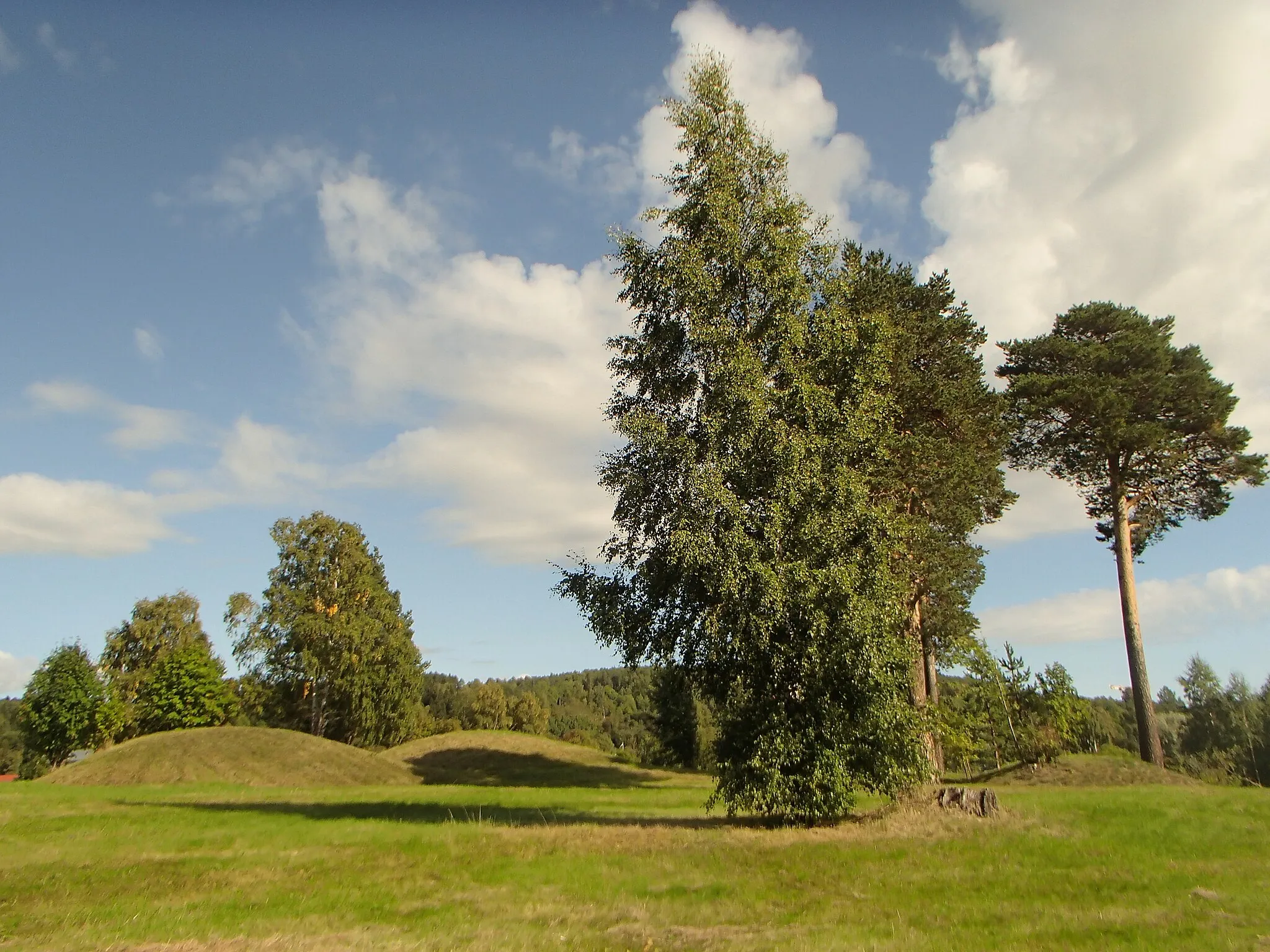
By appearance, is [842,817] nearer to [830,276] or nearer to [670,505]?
[670,505]

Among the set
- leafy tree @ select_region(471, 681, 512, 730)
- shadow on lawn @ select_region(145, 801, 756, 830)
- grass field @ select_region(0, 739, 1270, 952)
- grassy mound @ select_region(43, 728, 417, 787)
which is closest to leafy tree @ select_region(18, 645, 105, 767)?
grassy mound @ select_region(43, 728, 417, 787)

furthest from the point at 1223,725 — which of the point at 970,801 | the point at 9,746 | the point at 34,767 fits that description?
the point at 9,746

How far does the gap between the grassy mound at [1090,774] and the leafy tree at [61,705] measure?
59.7 metres

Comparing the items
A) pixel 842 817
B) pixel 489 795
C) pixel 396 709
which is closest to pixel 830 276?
pixel 842 817

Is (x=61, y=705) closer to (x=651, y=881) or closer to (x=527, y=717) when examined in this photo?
(x=527, y=717)

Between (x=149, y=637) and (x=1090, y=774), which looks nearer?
(x=1090, y=774)

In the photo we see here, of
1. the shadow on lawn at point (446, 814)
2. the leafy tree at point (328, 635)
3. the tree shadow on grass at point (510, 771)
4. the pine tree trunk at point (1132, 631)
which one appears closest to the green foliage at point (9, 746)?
the leafy tree at point (328, 635)

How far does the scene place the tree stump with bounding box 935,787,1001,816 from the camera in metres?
17.4

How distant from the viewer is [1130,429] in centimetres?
3422

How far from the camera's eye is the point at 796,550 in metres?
18.1

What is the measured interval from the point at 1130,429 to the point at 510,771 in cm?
3577

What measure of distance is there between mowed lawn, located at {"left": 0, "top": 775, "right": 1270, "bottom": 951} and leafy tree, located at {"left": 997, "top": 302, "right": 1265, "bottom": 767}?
1844 cm

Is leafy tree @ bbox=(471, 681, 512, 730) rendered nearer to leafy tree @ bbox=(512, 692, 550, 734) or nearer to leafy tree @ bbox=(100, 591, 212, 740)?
leafy tree @ bbox=(512, 692, 550, 734)

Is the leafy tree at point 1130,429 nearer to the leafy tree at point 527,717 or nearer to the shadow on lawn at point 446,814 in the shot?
the shadow on lawn at point 446,814
